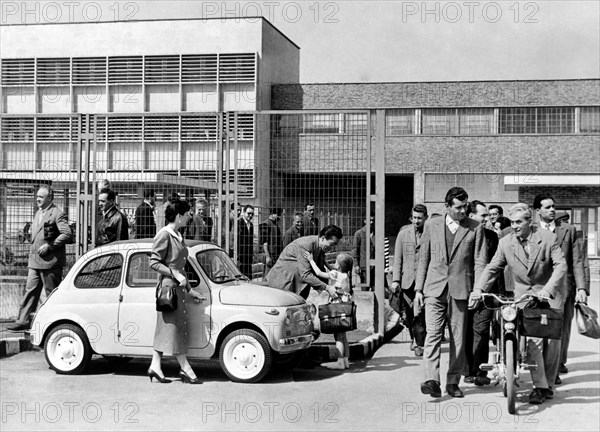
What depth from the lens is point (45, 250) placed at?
11898 mm

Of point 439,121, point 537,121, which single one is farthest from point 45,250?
point 537,121

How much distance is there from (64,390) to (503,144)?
35.0m

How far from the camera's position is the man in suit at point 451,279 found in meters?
8.66

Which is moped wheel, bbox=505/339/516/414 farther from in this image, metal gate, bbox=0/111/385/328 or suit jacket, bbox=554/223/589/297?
metal gate, bbox=0/111/385/328

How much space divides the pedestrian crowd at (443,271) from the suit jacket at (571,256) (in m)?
0.01

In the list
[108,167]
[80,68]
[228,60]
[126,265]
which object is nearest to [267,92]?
[228,60]

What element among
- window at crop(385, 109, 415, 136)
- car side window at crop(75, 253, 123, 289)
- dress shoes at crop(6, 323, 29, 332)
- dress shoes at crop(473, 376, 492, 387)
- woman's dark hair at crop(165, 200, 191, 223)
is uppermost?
window at crop(385, 109, 415, 136)

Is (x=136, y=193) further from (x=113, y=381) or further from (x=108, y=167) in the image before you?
(x=113, y=381)

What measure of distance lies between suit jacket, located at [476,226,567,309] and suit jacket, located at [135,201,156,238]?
615 cm

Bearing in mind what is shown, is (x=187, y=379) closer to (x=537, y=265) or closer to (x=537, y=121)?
(x=537, y=265)

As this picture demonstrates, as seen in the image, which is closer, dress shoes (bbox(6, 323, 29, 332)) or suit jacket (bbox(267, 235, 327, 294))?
suit jacket (bbox(267, 235, 327, 294))

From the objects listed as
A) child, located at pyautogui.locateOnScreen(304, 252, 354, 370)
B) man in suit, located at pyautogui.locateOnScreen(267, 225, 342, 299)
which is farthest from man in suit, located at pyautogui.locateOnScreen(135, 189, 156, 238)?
child, located at pyautogui.locateOnScreen(304, 252, 354, 370)

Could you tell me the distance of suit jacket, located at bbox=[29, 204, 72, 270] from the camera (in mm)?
12000

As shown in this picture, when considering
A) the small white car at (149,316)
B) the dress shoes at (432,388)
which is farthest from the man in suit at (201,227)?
the dress shoes at (432,388)
